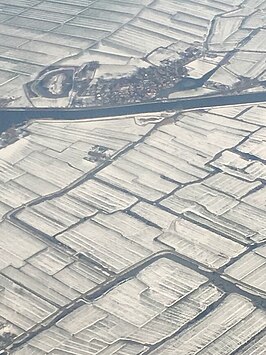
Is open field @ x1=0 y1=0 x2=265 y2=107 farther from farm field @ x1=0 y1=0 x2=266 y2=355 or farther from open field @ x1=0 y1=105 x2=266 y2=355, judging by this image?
open field @ x1=0 y1=105 x2=266 y2=355

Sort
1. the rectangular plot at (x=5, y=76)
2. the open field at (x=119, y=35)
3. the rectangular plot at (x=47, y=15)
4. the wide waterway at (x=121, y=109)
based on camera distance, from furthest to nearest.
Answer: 1. the rectangular plot at (x=47, y=15)
2. the open field at (x=119, y=35)
3. the rectangular plot at (x=5, y=76)
4. the wide waterway at (x=121, y=109)

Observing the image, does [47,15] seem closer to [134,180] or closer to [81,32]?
[81,32]

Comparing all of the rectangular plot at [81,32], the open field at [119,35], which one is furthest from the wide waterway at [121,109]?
the rectangular plot at [81,32]

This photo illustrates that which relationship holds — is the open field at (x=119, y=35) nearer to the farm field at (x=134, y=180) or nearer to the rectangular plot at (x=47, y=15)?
the rectangular plot at (x=47, y=15)

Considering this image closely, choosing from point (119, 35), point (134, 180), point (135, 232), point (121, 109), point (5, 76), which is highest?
point (119, 35)

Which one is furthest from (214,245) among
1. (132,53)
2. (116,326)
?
(132,53)

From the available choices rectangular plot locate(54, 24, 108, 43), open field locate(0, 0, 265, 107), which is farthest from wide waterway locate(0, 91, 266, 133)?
rectangular plot locate(54, 24, 108, 43)

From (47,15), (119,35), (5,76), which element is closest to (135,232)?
(5,76)

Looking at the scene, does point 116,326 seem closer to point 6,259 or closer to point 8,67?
point 6,259
